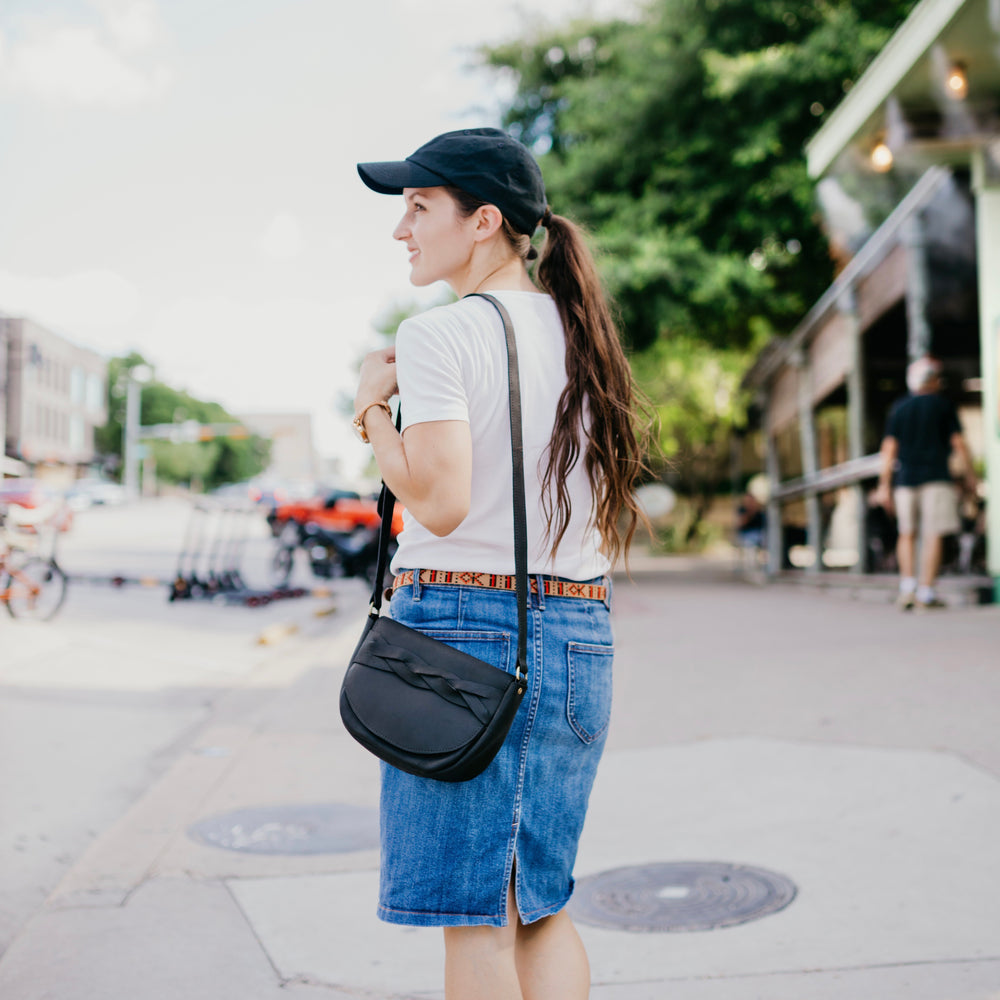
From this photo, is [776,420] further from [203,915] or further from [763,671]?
[203,915]

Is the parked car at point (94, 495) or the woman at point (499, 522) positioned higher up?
the parked car at point (94, 495)

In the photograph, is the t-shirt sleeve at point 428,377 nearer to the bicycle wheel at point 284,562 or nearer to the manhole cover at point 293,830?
the manhole cover at point 293,830

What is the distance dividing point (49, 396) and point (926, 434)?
270 ft

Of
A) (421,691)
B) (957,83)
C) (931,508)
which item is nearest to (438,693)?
(421,691)

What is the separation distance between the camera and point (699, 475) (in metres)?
34.5

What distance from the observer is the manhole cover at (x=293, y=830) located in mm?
3893

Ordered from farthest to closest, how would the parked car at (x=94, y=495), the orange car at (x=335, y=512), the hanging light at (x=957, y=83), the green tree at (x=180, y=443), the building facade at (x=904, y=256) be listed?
the green tree at (x=180, y=443)
the parked car at (x=94, y=495)
the orange car at (x=335, y=512)
the building facade at (x=904, y=256)
the hanging light at (x=957, y=83)

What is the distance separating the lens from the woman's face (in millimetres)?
1920

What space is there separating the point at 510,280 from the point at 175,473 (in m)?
105

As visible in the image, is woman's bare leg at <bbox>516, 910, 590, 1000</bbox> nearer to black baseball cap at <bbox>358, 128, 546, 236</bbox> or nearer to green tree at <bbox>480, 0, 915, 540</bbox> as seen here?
black baseball cap at <bbox>358, 128, 546, 236</bbox>

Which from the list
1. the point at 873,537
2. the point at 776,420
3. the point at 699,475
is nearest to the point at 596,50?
the point at 776,420

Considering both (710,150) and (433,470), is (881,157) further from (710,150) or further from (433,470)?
(433,470)

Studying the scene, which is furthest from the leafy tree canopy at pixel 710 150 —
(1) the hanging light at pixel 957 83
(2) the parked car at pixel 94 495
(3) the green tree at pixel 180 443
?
(3) the green tree at pixel 180 443

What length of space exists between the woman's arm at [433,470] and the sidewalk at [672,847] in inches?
58.7
